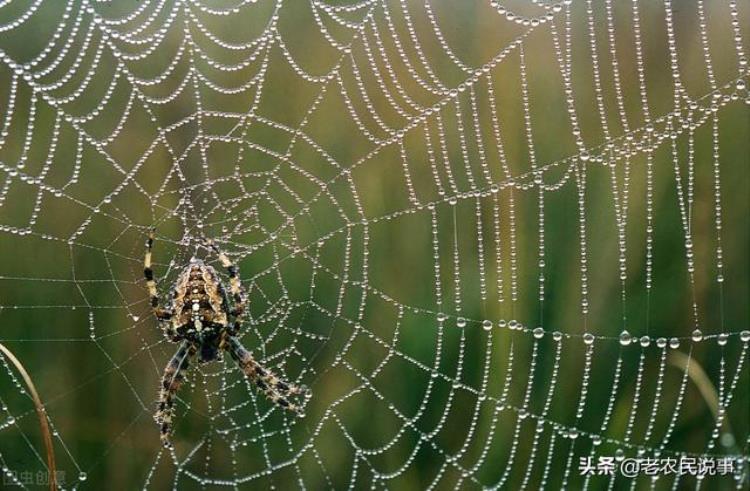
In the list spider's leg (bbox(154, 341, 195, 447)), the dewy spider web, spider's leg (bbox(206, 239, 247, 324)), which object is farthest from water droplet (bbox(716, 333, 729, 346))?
spider's leg (bbox(154, 341, 195, 447))

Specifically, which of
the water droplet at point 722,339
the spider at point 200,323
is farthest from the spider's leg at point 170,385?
the water droplet at point 722,339

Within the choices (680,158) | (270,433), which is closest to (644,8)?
(680,158)

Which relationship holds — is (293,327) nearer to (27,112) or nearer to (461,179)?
(461,179)

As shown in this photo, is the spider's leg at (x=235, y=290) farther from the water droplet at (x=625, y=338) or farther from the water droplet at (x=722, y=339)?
the water droplet at (x=722, y=339)

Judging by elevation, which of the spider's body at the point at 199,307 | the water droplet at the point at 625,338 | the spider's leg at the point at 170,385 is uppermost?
the spider's body at the point at 199,307

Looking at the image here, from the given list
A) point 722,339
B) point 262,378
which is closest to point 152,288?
point 262,378

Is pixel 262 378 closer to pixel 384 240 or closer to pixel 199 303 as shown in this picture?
pixel 199 303

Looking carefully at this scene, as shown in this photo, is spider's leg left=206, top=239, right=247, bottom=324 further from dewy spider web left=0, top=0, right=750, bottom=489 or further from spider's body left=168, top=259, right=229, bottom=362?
dewy spider web left=0, top=0, right=750, bottom=489
